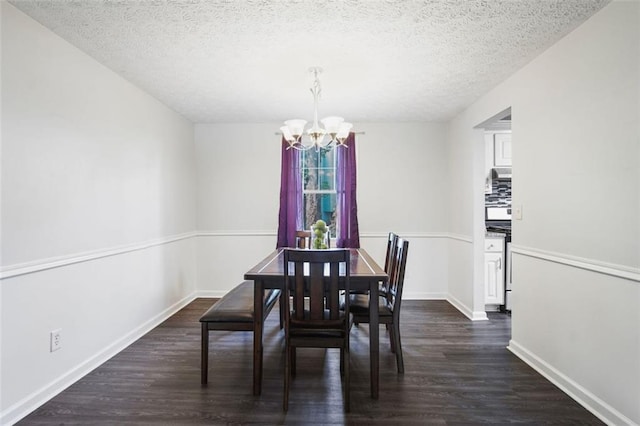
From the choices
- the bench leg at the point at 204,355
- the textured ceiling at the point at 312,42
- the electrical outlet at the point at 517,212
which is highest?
the textured ceiling at the point at 312,42

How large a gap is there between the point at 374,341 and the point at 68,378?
2079mm

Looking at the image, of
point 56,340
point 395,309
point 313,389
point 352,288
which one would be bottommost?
point 313,389

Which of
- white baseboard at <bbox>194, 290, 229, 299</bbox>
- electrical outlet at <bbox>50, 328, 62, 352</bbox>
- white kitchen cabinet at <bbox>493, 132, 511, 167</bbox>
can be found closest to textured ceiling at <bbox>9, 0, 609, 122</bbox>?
white kitchen cabinet at <bbox>493, 132, 511, 167</bbox>

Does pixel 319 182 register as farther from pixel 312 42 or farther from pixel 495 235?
pixel 312 42

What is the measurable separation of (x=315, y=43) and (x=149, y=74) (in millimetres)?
1528

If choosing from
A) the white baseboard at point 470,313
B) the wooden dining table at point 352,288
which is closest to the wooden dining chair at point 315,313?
the wooden dining table at point 352,288

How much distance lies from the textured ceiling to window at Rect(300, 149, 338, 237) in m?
1.17

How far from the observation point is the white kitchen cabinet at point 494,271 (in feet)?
12.7

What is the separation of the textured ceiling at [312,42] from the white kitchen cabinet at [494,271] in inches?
65.6

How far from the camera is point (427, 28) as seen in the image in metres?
2.17

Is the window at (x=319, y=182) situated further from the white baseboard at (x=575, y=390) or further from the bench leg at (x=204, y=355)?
the white baseboard at (x=575, y=390)

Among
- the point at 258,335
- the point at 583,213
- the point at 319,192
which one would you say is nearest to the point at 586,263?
the point at 583,213

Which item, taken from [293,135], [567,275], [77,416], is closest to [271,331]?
[77,416]

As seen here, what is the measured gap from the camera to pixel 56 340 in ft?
7.30
